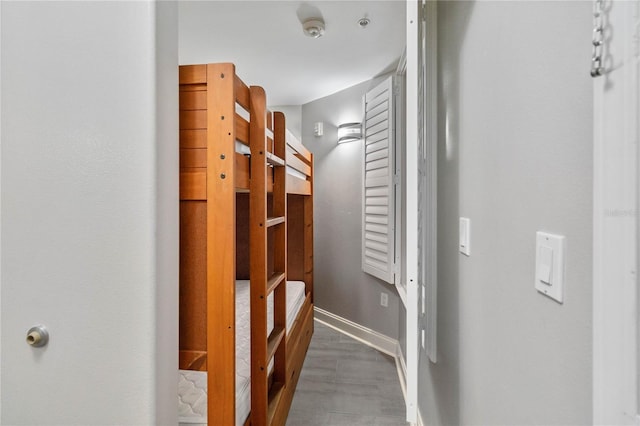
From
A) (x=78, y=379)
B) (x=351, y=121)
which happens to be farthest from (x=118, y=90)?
(x=351, y=121)

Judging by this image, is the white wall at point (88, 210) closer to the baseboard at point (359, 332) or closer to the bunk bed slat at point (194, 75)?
the bunk bed slat at point (194, 75)

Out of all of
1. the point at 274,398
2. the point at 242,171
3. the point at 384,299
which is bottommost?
the point at 274,398

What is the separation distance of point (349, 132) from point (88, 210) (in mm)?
2514

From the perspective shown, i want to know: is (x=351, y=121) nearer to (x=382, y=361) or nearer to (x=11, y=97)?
(x=382, y=361)

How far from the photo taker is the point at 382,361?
2.62m

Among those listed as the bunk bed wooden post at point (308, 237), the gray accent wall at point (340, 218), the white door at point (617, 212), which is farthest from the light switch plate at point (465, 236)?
the bunk bed wooden post at point (308, 237)

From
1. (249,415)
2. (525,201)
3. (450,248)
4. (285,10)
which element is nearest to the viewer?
(525,201)

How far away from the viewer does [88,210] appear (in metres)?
0.91

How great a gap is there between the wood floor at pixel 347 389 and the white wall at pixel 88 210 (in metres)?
1.27

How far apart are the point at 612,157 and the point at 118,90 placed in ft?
3.62

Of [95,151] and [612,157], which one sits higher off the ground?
[95,151]

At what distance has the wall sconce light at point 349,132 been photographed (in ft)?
10.0

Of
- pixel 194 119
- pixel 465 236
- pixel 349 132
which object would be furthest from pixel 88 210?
pixel 349 132

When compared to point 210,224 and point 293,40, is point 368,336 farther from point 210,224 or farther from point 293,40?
point 293,40
